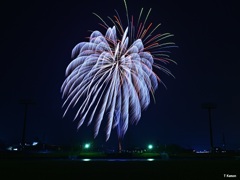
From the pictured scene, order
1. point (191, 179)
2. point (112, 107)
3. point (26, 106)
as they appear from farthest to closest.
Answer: point (26, 106), point (112, 107), point (191, 179)

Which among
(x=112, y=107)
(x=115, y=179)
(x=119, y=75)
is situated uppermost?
(x=119, y=75)

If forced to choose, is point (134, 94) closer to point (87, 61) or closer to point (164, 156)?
point (87, 61)

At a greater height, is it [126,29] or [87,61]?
[126,29]

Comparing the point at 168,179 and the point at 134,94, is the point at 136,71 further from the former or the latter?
the point at 168,179

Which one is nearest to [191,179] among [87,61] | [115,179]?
[115,179]

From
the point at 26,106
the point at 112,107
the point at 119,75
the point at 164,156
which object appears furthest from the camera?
the point at 26,106

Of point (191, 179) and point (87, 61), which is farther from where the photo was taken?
point (87, 61)

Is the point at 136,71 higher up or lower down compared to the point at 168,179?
Result: higher up

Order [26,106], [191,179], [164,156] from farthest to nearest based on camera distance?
[26,106], [164,156], [191,179]

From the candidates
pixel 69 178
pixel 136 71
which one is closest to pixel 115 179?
pixel 69 178
